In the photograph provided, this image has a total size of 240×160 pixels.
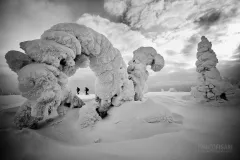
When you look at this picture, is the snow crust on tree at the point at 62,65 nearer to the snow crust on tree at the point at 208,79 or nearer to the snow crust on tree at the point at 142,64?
the snow crust on tree at the point at 142,64

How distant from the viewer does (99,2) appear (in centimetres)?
276

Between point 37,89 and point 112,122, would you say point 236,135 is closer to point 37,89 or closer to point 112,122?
point 112,122

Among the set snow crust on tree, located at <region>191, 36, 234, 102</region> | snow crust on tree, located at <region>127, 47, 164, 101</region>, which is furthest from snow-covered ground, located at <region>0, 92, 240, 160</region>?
snow crust on tree, located at <region>191, 36, 234, 102</region>

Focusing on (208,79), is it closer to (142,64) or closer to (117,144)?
(142,64)

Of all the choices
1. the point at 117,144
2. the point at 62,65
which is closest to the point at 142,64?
the point at 62,65

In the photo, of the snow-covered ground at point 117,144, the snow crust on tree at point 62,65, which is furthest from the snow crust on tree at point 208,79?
the snow crust on tree at point 62,65

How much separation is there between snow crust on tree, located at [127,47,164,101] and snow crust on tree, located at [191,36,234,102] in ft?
9.76

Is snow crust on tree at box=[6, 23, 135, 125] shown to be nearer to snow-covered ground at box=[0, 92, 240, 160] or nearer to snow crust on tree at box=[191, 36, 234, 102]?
snow-covered ground at box=[0, 92, 240, 160]

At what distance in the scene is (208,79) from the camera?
22.5ft

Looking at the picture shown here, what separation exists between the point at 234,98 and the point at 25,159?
989 cm

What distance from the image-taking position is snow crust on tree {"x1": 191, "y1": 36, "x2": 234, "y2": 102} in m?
6.55

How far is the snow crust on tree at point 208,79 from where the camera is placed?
6551 millimetres

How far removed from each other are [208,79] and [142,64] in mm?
4539

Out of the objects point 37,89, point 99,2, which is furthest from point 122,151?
point 99,2
